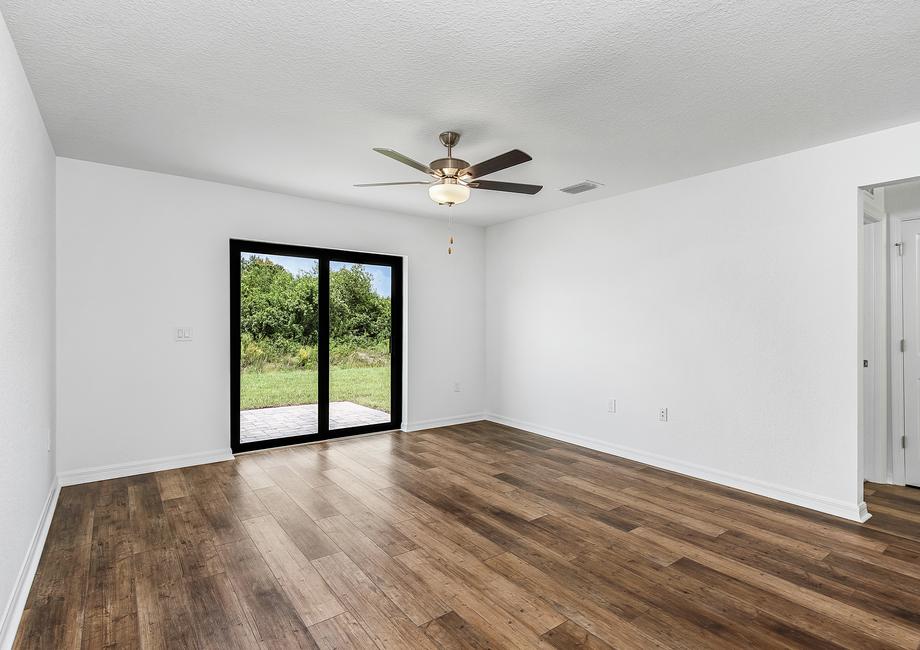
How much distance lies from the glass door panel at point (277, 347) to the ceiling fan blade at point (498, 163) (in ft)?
8.51

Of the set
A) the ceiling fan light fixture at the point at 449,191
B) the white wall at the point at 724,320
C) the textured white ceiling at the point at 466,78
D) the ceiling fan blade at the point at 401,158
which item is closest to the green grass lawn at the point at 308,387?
the white wall at the point at 724,320

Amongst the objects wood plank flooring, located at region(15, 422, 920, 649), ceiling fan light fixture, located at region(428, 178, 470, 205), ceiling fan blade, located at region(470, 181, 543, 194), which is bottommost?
wood plank flooring, located at region(15, 422, 920, 649)

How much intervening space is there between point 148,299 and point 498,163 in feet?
10.9

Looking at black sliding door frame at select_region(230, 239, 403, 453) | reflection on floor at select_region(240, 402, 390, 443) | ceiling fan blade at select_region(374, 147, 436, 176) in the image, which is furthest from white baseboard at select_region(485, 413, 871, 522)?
ceiling fan blade at select_region(374, 147, 436, 176)

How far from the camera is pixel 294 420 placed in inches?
200

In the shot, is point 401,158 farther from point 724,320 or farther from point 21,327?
point 724,320

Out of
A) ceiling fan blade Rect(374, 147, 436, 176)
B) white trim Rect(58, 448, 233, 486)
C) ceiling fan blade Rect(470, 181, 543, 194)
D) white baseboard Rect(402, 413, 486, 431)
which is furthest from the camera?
white baseboard Rect(402, 413, 486, 431)

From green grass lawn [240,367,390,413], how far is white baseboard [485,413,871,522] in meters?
2.03

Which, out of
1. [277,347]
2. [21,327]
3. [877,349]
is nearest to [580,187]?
[877,349]

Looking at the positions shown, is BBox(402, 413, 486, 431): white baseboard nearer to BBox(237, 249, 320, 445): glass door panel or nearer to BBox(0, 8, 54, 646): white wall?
BBox(237, 249, 320, 445): glass door panel

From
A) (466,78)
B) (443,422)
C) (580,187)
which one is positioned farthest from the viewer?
(443,422)

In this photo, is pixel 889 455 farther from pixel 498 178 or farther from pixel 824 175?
pixel 498 178

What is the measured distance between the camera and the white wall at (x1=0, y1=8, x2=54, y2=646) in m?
2.03

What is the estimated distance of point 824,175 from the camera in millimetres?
3404
